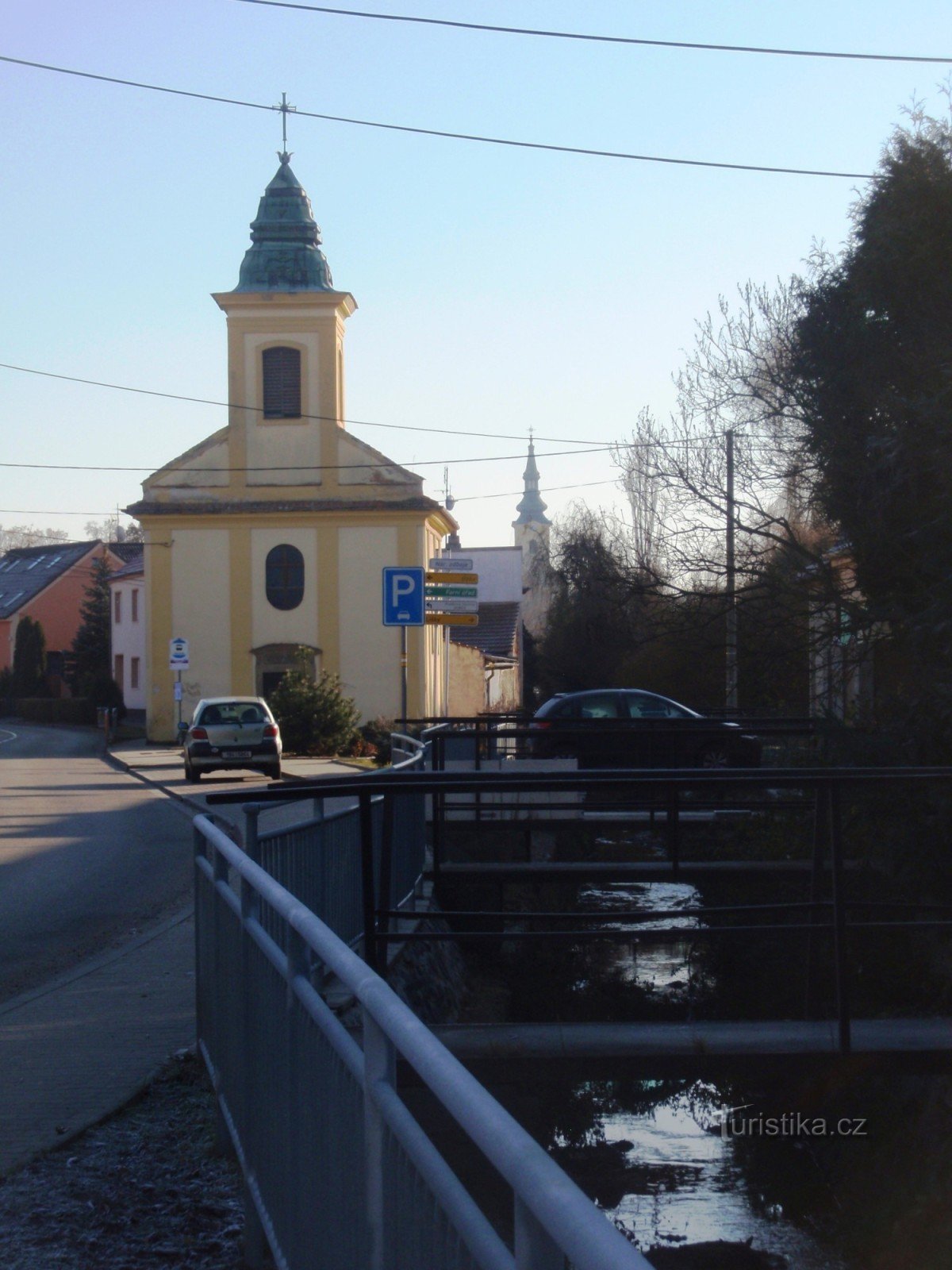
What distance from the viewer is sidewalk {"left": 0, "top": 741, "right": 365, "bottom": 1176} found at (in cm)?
534

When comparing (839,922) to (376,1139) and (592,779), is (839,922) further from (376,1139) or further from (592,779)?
(376,1139)

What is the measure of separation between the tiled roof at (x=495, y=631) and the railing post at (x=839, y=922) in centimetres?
5111

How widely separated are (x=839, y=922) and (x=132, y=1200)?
2987mm

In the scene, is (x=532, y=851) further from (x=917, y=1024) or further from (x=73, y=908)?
(x=917, y=1024)

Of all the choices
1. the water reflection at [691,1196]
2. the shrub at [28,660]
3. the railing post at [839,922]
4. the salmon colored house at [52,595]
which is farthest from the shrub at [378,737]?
the salmon colored house at [52,595]

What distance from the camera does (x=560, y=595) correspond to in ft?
171

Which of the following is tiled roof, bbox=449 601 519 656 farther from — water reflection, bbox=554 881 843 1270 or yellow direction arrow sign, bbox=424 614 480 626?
water reflection, bbox=554 881 843 1270

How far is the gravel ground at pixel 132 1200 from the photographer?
157 inches

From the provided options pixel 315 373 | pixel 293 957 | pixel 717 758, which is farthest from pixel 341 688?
pixel 293 957

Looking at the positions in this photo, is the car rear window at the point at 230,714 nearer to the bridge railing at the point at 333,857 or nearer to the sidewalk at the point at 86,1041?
the sidewalk at the point at 86,1041

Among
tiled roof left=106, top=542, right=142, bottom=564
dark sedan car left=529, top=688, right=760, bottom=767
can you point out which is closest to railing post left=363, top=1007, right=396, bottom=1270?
dark sedan car left=529, top=688, right=760, bottom=767

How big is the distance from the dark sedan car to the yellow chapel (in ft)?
62.0

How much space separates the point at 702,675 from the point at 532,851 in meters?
16.1

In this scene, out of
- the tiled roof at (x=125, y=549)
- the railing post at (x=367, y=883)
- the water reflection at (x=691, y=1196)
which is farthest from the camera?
the tiled roof at (x=125, y=549)
